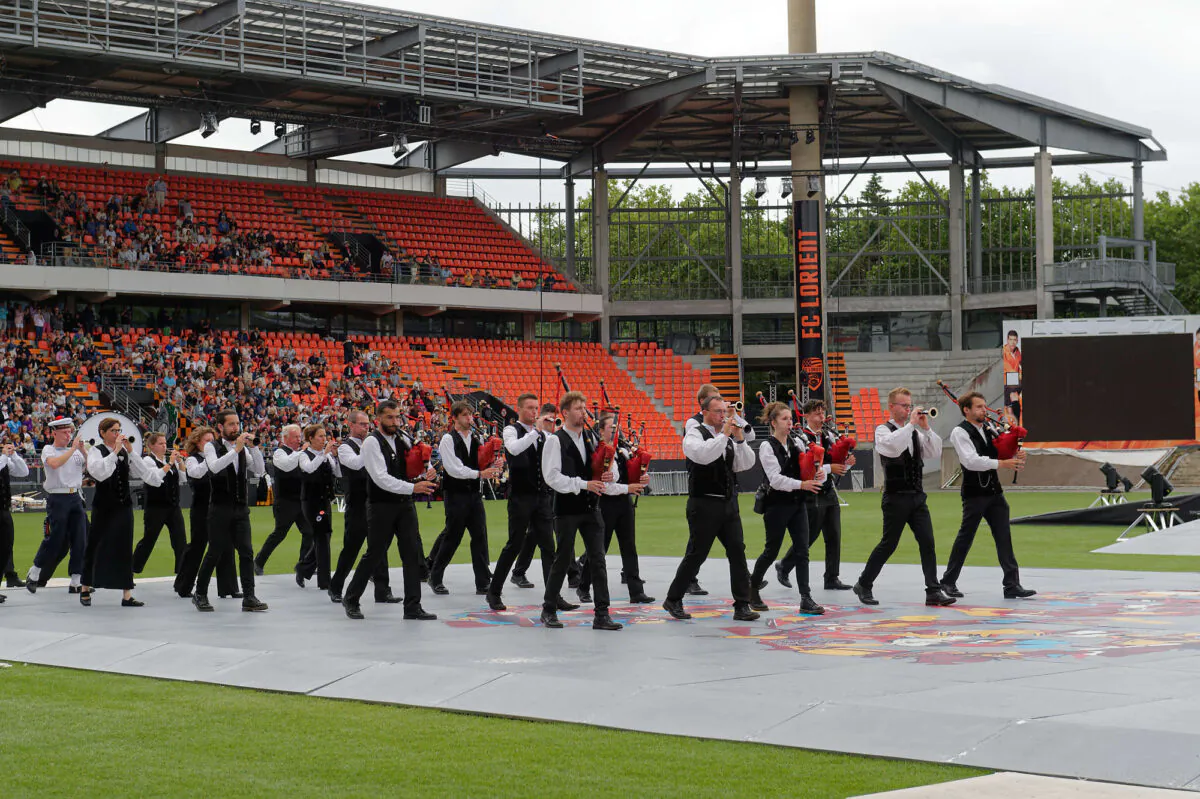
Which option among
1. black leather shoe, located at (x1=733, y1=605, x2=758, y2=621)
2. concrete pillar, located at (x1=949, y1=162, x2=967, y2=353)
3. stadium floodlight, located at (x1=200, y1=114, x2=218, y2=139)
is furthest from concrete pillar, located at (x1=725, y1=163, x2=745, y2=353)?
black leather shoe, located at (x1=733, y1=605, x2=758, y2=621)

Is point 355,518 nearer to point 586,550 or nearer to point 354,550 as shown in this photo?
point 354,550

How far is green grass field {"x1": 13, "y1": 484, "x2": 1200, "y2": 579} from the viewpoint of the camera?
60.6 feet

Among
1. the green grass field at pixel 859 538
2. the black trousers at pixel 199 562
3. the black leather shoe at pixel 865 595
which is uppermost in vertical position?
the black trousers at pixel 199 562

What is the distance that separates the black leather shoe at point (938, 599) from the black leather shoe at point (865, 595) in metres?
0.50

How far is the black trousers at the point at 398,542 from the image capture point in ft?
42.5

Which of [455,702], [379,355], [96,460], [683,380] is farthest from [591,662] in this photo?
[683,380]

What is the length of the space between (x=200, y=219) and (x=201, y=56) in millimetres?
7671

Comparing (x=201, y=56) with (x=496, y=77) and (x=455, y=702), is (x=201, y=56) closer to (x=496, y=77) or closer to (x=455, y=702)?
(x=496, y=77)

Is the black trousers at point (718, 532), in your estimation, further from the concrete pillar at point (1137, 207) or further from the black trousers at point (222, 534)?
the concrete pillar at point (1137, 207)

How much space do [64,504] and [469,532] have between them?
4205 mm

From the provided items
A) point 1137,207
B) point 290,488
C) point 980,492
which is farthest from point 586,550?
point 1137,207

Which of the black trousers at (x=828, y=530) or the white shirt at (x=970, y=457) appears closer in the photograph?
the white shirt at (x=970, y=457)

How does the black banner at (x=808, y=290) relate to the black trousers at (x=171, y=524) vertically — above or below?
above

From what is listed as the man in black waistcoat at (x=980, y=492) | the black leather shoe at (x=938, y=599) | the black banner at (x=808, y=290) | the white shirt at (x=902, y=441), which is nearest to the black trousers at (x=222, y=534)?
the white shirt at (x=902, y=441)
